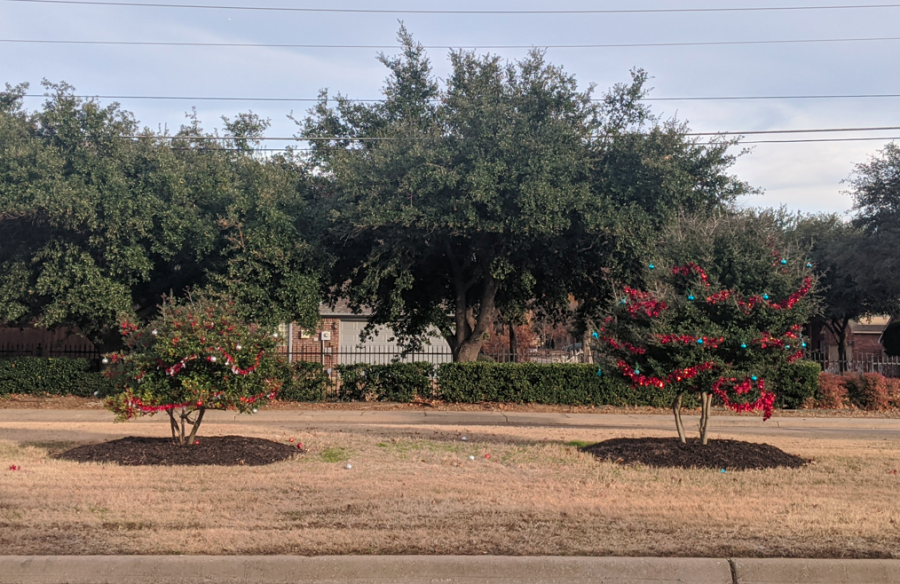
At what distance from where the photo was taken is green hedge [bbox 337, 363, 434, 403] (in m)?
20.3

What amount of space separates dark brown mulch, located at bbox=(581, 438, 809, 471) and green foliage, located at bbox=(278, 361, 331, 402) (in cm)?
1127

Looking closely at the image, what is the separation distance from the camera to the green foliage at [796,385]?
19984mm

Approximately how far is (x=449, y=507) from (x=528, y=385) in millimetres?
13300

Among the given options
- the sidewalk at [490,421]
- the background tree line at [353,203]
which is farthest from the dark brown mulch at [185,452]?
the background tree line at [353,203]

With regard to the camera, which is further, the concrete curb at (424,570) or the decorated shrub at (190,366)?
the decorated shrub at (190,366)

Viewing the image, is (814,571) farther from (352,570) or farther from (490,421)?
(490,421)

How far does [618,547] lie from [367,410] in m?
13.7

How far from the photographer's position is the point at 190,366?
9438 mm

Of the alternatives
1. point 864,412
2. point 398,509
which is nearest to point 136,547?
point 398,509

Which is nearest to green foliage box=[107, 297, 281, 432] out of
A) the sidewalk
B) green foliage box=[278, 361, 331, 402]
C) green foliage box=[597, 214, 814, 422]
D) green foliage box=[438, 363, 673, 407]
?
the sidewalk

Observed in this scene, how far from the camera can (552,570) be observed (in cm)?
530

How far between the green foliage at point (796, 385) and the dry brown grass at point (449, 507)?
10.2 metres

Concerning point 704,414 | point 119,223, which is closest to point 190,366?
point 704,414

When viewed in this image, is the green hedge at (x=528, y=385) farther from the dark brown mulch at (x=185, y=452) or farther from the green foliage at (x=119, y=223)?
the dark brown mulch at (x=185, y=452)
